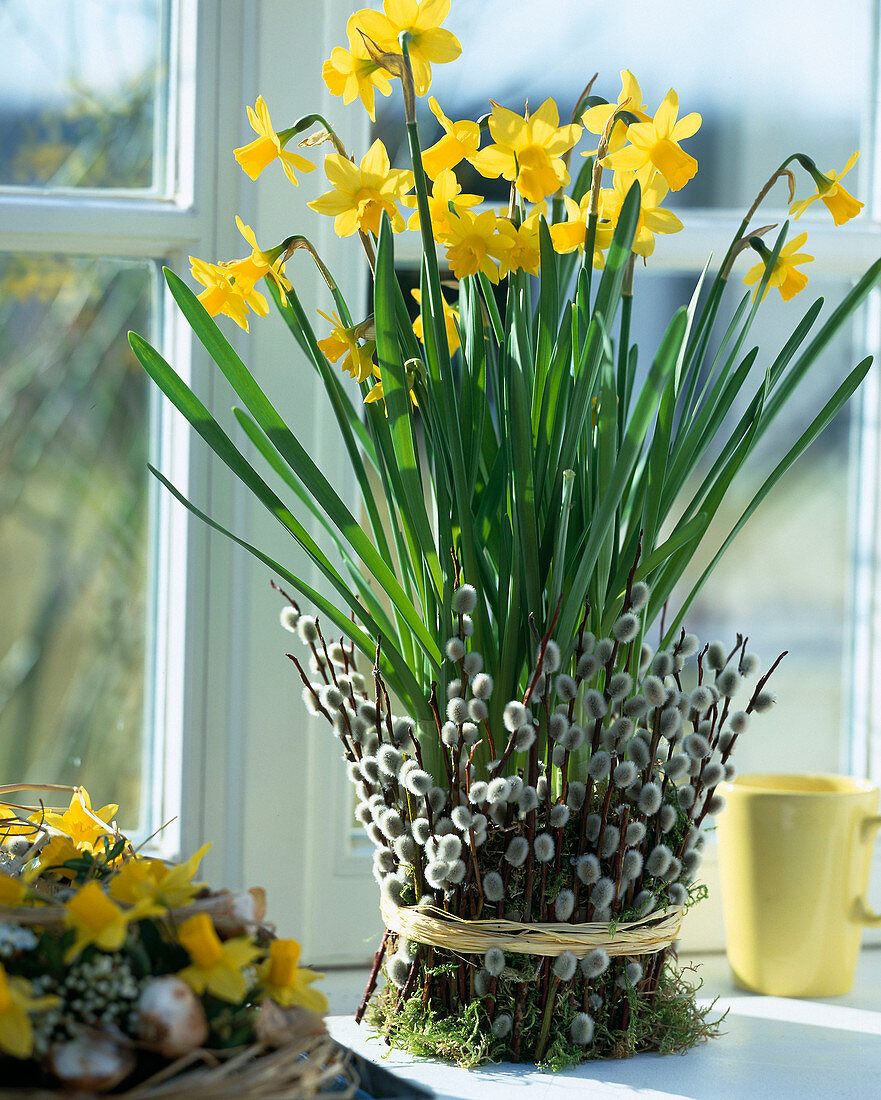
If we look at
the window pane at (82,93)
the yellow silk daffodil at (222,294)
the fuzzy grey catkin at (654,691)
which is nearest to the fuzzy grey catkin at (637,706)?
the fuzzy grey catkin at (654,691)

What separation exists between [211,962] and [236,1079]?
0.04 meters

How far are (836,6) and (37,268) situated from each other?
74cm

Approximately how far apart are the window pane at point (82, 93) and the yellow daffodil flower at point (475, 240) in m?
0.39

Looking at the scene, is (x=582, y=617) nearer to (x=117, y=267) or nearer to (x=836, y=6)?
(x=117, y=267)

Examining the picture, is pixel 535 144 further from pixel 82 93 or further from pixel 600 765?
pixel 82 93

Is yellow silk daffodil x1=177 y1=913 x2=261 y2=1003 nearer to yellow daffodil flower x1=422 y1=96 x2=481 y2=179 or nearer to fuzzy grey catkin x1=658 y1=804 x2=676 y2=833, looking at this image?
fuzzy grey catkin x1=658 y1=804 x2=676 y2=833

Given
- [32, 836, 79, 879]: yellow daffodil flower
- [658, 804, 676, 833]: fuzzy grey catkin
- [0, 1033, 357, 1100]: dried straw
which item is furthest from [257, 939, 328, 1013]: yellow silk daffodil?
[658, 804, 676, 833]: fuzzy grey catkin

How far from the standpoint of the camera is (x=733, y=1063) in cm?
68

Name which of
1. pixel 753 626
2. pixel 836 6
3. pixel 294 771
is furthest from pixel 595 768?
pixel 836 6

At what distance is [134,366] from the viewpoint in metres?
0.89

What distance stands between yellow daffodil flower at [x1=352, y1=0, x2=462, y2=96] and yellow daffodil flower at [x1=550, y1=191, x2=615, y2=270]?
0.11 meters

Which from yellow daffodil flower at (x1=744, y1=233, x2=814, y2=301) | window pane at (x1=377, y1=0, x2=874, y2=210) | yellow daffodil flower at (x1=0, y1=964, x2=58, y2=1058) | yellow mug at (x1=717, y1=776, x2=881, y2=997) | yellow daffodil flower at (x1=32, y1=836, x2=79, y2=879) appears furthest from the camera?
window pane at (x1=377, y1=0, x2=874, y2=210)

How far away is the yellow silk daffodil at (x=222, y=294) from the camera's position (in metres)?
0.64

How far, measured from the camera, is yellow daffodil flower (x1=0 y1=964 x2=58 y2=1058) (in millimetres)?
387
